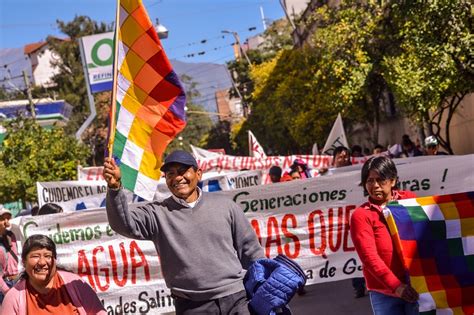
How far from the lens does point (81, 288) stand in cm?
516

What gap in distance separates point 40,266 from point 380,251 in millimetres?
1940

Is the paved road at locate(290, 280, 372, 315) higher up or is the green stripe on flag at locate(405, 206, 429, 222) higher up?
the green stripe on flag at locate(405, 206, 429, 222)

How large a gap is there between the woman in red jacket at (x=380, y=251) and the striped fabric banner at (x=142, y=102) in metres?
1.91

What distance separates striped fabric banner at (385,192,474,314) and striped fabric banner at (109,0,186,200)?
2.14 m

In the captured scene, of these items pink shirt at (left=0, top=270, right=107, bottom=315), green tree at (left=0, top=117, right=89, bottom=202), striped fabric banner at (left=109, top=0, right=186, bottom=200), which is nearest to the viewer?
pink shirt at (left=0, top=270, right=107, bottom=315)

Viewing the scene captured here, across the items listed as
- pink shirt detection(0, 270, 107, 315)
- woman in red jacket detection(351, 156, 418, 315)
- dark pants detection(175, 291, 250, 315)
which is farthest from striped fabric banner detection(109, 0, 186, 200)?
woman in red jacket detection(351, 156, 418, 315)

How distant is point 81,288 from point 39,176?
2444 centimetres

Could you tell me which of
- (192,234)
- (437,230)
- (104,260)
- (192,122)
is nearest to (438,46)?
(104,260)

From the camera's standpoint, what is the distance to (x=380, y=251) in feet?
17.2

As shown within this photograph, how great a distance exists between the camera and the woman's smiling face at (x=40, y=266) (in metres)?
4.99

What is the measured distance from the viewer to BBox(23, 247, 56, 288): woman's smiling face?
16.4ft

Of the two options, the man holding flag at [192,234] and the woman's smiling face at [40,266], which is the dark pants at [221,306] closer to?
the man holding flag at [192,234]

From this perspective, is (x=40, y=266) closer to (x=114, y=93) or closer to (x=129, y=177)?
(x=114, y=93)

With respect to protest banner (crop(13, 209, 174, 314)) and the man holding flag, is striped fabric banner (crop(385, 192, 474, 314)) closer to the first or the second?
the man holding flag
